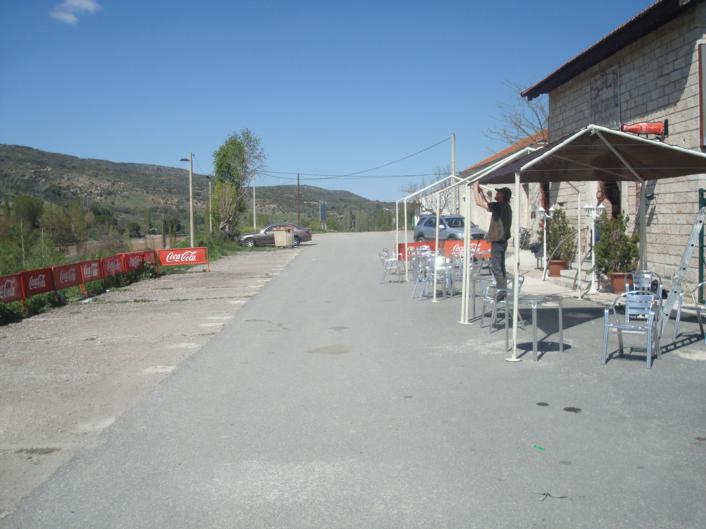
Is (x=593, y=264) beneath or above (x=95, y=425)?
above

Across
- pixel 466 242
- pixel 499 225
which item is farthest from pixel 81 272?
pixel 499 225

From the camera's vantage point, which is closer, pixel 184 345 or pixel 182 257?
pixel 184 345

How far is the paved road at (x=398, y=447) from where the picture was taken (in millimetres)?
3953

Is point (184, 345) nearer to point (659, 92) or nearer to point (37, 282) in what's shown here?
point (37, 282)

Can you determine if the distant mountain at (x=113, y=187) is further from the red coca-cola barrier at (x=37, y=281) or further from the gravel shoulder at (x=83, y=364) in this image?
the gravel shoulder at (x=83, y=364)

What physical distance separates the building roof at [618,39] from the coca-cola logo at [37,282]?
13.4 m

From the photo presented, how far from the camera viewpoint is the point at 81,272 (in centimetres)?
1653

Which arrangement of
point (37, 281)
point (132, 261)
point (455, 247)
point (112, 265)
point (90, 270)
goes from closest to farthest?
point (37, 281) → point (90, 270) → point (112, 265) → point (455, 247) → point (132, 261)

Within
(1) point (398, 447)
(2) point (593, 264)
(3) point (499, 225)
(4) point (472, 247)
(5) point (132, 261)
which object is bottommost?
(1) point (398, 447)

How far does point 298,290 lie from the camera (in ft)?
55.2

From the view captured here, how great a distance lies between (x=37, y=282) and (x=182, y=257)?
10.8 metres

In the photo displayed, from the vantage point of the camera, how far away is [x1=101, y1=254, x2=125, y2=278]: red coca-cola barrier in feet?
59.7

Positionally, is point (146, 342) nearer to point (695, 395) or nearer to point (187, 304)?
point (187, 304)

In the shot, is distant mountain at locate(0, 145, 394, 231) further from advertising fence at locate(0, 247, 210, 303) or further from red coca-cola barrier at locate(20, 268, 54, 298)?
red coca-cola barrier at locate(20, 268, 54, 298)
